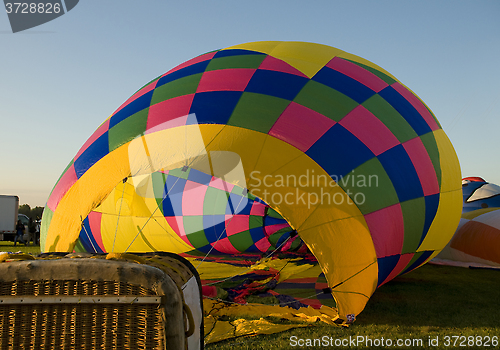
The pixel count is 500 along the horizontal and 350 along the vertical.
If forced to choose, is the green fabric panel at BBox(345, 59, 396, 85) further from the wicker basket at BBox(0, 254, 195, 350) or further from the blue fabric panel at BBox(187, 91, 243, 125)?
the wicker basket at BBox(0, 254, 195, 350)

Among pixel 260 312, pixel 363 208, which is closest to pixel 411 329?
pixel 363 208

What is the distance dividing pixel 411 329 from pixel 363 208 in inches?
38.7

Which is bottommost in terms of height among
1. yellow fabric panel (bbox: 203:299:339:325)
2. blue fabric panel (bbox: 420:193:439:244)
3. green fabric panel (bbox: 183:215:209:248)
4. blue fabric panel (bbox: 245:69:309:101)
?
yellow fabric panel (bbox: 203:299:339:325)

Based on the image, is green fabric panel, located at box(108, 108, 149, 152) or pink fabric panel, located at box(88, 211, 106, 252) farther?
pink fabric panel, located at box(88, 211, 106, 252)

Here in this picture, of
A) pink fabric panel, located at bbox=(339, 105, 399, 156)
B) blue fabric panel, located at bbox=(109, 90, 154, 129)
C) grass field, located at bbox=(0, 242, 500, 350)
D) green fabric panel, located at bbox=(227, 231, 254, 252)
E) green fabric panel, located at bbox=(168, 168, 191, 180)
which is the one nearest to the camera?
grass field, located at bbox=(0, 242, 500, 350)

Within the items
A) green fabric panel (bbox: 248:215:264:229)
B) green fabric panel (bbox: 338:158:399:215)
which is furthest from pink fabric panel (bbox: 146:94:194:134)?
green fabric panel (bbox: 248:215:264:229)

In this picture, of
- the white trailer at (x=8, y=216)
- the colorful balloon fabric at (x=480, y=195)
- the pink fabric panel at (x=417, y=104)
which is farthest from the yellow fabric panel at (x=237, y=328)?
the white trailer at (x=8, y=216)

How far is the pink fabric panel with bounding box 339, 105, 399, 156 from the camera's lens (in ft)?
11.7

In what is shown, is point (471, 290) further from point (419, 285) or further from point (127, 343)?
point (127, 343)

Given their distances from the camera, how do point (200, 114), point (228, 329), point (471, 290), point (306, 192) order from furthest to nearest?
point (471, 290)
point (200, 114)
point (306, 192)
point (228, 329)

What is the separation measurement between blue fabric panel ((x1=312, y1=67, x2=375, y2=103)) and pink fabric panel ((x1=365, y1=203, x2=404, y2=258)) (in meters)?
1.14

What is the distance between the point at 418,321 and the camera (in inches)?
125

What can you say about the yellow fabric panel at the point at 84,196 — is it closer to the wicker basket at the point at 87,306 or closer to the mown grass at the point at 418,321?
the mown grass at the point at 418,321

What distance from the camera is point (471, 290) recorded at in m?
4.45
